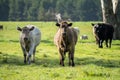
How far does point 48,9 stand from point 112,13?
107 m

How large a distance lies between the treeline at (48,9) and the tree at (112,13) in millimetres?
83674

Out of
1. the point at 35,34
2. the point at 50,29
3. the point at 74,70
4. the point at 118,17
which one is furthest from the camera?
the point at 50,29

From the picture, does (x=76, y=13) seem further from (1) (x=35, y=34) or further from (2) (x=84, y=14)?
(1) (x=35, y=34)

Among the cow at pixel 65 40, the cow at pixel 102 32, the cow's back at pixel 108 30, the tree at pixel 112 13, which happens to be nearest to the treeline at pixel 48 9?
the tree at pixel 112 13

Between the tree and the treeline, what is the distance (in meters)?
83.7

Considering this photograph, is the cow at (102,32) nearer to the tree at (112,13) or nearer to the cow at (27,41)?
the tree at (112,13)

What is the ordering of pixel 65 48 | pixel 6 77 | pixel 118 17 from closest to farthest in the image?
pixel 6 77, pixel 65 48, pixel 118 17

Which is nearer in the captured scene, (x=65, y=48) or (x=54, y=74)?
(x=54, y=74)

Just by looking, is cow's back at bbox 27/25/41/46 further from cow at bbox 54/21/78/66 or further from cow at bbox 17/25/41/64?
cow at bbox 54/21/78/66

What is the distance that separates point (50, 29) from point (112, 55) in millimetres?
28304

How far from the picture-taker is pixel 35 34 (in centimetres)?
1892

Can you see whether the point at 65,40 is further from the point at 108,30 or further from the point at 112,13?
the point at 112,13

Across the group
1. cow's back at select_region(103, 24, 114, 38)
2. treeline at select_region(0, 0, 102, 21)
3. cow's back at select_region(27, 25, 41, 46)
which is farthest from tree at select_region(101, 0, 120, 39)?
treeline at select_region(0, 0, 102, 21)

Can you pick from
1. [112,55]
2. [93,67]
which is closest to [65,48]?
[93,67]
